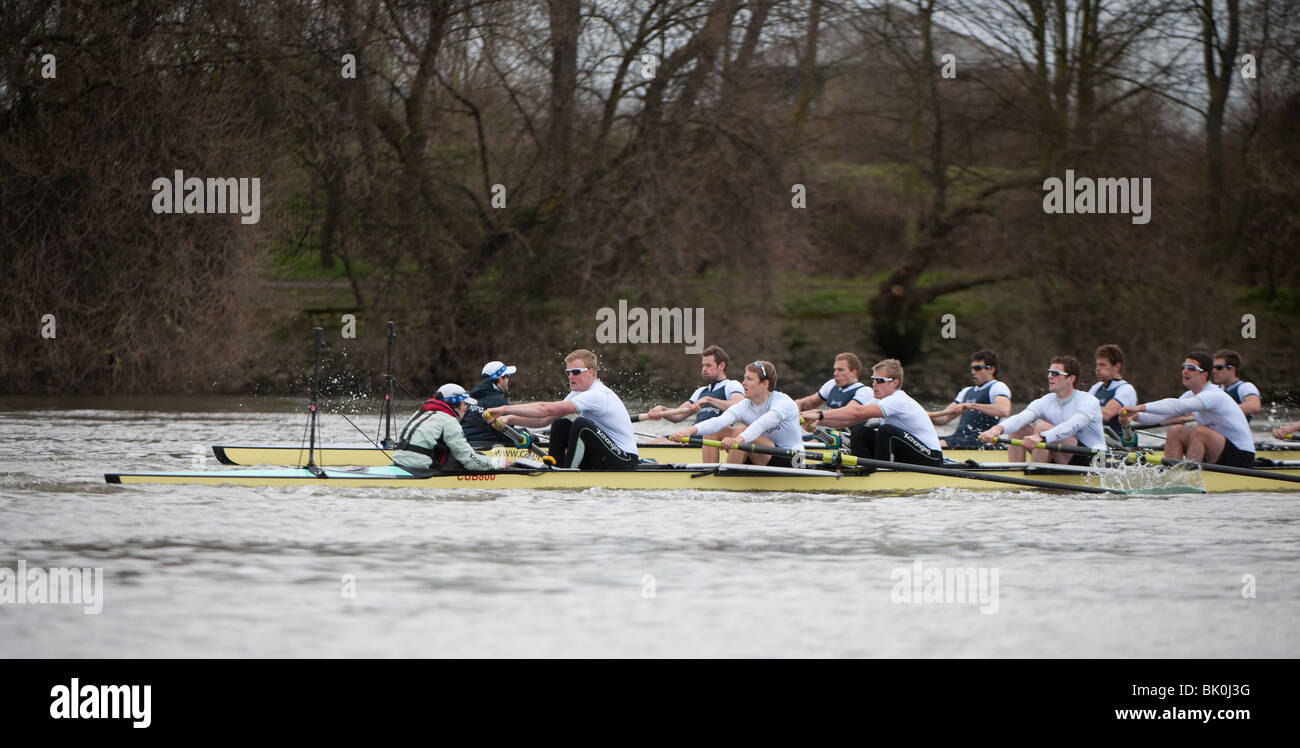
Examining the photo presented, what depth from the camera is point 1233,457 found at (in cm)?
1312

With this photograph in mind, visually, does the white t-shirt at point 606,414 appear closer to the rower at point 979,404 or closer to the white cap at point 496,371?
the white cap at point 496,371

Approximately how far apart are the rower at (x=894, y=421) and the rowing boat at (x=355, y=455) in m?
1.33

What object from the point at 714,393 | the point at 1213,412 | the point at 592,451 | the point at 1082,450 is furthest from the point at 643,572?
the point at 1213,412

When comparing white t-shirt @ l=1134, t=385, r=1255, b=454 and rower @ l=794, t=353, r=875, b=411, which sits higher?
rower @ l=794, t=353, r=875, b=411

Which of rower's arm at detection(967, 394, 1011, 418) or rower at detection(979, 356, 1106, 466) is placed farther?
rower's arm at detection(967, 394, 1011, 418)

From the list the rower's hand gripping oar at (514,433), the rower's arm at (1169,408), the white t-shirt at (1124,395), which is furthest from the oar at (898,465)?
the rower's hand gripping oar at (514,433)

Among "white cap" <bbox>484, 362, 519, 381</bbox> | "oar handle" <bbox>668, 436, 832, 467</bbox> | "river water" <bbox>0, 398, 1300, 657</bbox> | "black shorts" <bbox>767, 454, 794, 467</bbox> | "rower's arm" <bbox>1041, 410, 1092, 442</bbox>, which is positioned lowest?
"river water" <bbox>0, 398, 1300, 657</bbox>

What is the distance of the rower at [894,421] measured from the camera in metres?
12.4

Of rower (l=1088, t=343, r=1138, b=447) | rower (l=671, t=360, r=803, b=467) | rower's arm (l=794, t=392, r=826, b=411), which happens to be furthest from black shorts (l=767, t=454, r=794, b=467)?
rower (l=1088, t=343, r=1138, b=447)

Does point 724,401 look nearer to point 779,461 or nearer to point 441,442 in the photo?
point 779,461

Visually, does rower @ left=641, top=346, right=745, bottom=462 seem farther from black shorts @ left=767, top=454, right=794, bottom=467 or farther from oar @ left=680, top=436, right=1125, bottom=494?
oar @ left=680, top=436, right=1125, bottom=494

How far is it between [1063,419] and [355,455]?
6462 mm

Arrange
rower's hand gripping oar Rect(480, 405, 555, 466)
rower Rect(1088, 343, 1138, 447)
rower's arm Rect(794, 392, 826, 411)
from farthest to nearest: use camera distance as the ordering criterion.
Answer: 1. rower's arm Rect(794, 392, 826, 411)
2. rower Rect(1088, 343, 1138, 447)
3. rower's hand gripping oar Rect(480, 405, 555, 466)

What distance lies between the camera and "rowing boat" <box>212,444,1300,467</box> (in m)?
13.5
